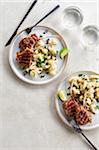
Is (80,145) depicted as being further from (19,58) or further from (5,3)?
(5,3)

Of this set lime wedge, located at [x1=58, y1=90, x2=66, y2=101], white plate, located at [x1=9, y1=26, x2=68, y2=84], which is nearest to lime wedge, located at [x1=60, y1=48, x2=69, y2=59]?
white plate, located at [x1=9, y1=26, x2=68, y2=84]

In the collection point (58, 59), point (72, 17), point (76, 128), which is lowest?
point (76, 128)

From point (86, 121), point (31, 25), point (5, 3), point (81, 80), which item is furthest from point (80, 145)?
point (5, 3)

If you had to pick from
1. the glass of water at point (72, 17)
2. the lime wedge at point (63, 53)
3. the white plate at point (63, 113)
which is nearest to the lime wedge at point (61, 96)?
the white plate at point (63, 113)

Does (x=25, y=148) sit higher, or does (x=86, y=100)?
(x=86, y=100)

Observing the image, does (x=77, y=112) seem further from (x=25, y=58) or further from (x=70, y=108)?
(x=25, y=58)

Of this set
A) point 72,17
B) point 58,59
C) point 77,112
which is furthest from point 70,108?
point 72,17

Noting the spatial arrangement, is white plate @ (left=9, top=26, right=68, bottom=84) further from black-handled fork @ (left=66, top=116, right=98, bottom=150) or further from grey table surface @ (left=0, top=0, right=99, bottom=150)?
black-handled fork @ (left=66, top=116, right=98, bottom=150)
